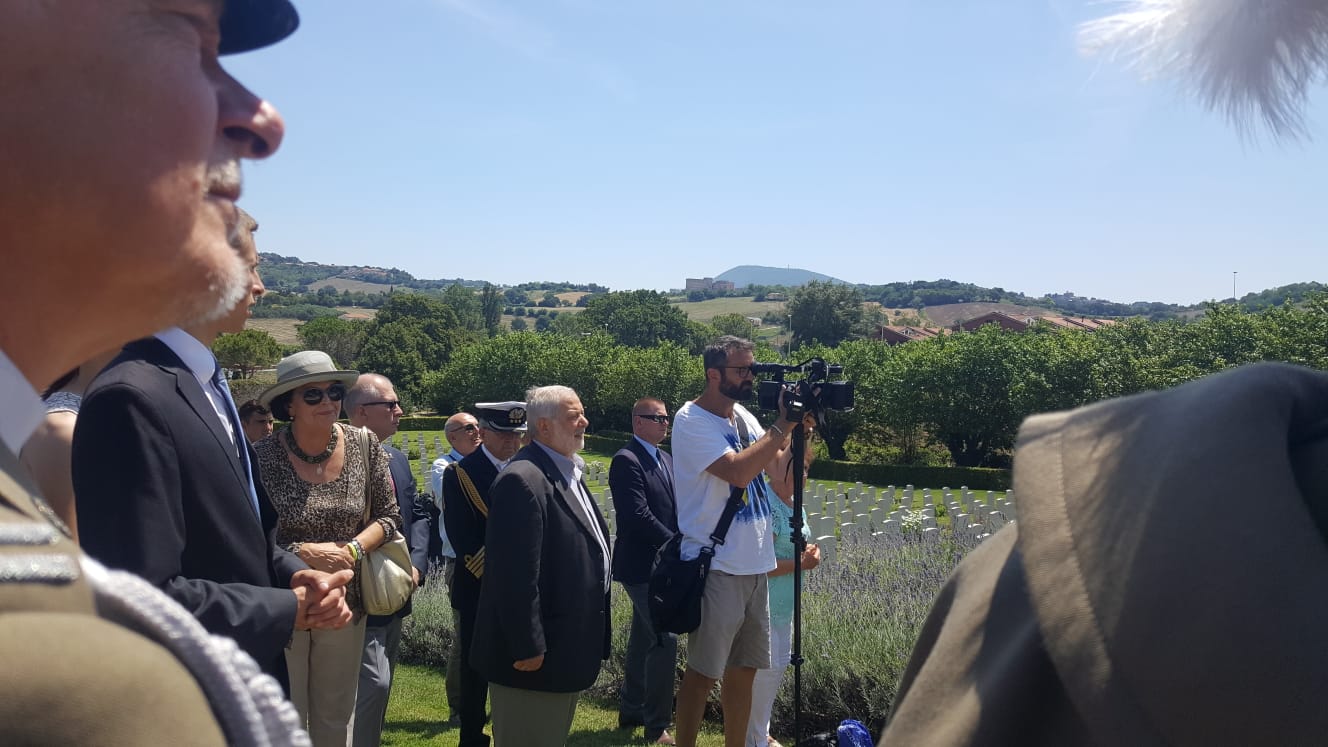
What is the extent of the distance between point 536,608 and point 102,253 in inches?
142

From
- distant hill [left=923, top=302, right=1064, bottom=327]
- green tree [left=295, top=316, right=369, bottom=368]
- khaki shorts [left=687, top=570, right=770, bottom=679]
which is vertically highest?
distant hill [left=923, top=302, right=1064, bottom=327]

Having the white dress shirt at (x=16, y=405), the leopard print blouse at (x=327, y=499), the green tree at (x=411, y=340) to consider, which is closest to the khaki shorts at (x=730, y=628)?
the leopard print blouse at (x=327, y=499)

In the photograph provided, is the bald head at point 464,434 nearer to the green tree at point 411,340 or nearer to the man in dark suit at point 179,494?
the man in dark suit at point 179,494

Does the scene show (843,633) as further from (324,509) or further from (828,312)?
(828,312)

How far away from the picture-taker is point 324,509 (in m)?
4.40

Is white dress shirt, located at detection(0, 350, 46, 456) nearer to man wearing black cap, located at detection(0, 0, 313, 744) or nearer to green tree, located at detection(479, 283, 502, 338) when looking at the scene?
man wearing black cap, located at detection(0, 0, 313, 744)

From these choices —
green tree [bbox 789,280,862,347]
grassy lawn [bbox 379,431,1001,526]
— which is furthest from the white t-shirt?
green tree [bbox 789,280,862,347]

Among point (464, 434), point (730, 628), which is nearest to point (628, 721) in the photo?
point (730, 628)

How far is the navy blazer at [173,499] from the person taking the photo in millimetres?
2389

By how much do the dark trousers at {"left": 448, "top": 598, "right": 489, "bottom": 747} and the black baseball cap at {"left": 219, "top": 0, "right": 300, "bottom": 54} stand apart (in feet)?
16.6

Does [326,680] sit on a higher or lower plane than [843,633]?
higher

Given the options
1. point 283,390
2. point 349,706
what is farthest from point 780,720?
point 283,390

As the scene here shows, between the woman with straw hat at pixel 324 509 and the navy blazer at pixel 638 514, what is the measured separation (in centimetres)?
204

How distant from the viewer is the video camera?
535 cm
